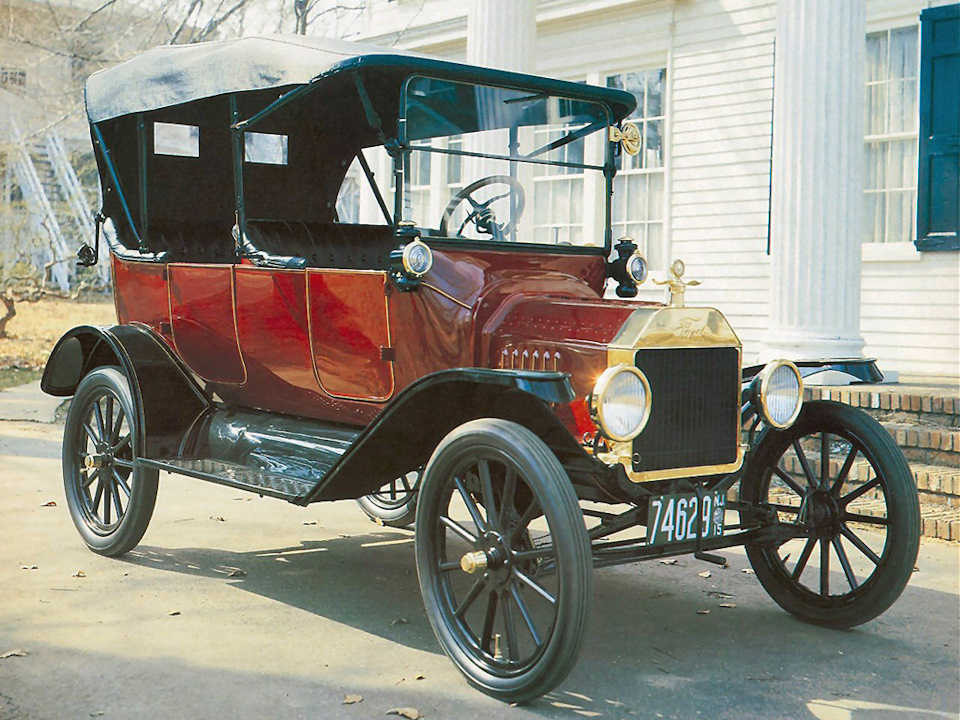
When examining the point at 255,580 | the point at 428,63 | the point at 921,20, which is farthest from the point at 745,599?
the point at 921,20

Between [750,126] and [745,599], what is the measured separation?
6.21 meters

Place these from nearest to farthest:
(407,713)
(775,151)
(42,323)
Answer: (407,713) → (775,151) → (42,323)

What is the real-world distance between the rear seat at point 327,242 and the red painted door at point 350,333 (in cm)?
73

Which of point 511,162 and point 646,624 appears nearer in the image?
point 646,624

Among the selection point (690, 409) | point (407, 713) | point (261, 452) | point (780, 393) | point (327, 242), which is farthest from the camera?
point (327, 242)

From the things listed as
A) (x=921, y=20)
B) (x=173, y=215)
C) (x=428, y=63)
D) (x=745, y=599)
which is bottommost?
(x=745, y=599)

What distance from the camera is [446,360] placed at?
14.7 feet

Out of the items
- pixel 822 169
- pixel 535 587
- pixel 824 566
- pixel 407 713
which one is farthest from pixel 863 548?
pixel 822 169

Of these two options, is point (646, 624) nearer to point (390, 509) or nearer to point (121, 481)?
point (390, 509)

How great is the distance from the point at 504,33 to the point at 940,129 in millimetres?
3482

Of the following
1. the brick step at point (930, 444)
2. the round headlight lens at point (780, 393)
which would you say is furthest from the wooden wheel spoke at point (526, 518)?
the brick step at point (930, 444)

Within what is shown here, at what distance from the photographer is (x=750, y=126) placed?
33.3 feet

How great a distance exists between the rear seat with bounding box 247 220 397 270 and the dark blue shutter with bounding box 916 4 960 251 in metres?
4.77

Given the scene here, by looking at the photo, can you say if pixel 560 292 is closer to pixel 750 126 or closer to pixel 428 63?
pixel 428 63
